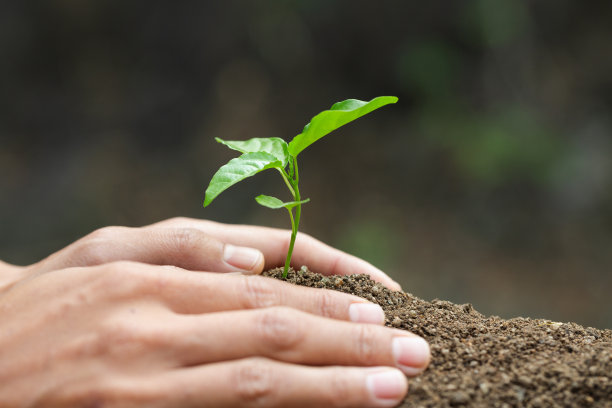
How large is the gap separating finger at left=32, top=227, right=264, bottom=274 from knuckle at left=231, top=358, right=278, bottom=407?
47 cm

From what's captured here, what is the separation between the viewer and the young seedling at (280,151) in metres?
1.19

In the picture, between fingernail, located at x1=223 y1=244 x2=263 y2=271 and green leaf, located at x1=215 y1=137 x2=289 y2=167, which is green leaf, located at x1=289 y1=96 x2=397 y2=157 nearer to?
green leaf, located at x1=215 y1=137 x2=289 y2=167

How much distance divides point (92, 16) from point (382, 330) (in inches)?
245

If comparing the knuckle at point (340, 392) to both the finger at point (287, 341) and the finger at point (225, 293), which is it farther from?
the finger at point (225, 293)

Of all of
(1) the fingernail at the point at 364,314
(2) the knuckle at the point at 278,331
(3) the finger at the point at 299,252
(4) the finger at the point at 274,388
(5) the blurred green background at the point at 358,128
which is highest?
(5) the blurred green background at the point at 358,128

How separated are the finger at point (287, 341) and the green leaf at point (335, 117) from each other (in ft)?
1.36

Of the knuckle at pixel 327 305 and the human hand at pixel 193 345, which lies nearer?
the human hand at pixel 193 345

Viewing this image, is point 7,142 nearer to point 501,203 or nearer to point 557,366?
point 501,203

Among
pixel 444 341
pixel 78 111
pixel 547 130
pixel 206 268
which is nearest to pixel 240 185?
pixel 78 111

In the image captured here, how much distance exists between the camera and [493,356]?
124cm

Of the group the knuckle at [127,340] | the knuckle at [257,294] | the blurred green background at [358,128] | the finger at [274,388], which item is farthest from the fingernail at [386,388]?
the blurred green background at [358,128]

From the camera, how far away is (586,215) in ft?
16.1

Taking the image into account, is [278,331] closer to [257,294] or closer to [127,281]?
[257,294]

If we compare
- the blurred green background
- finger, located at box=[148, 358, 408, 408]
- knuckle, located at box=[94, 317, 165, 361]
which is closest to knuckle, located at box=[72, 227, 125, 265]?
knuckle, located at box=[94, 317, 165, 361]
